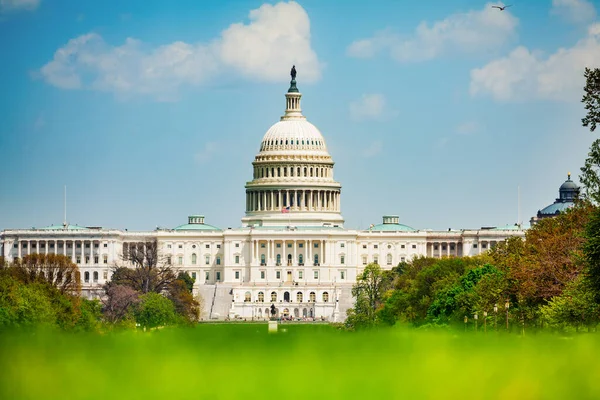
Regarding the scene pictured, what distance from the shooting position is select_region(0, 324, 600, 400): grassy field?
25.7 feet

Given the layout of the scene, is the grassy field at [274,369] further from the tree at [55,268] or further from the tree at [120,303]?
the tree at [55,268]

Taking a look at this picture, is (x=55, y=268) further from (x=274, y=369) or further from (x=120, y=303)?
(x=274, y=369)

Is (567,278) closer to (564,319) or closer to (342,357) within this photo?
(564,319)

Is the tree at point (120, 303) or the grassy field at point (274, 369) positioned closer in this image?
the grassy field at point (274, 369)

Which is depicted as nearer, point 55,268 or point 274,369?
point 274,369

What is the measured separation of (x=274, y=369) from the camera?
810cm

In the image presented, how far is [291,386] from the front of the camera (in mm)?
7867

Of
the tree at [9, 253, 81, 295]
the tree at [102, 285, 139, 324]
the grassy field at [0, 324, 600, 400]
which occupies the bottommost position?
the tree at [102, 285, 139, 324]

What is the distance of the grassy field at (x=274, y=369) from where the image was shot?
784 centimetres

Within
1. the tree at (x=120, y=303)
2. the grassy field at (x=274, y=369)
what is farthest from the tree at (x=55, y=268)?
the grassy field at (x=274, y=369)

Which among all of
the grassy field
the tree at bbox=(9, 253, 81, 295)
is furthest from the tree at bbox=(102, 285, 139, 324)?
the grassy field

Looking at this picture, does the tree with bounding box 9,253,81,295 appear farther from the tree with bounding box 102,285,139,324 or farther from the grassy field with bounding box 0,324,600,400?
the grassy field with bounding box 0,324,600,400

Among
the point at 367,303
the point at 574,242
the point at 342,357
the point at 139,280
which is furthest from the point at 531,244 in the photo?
the point at 342,357

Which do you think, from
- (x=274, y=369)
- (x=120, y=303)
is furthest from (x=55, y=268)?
(x=274, y=369)
